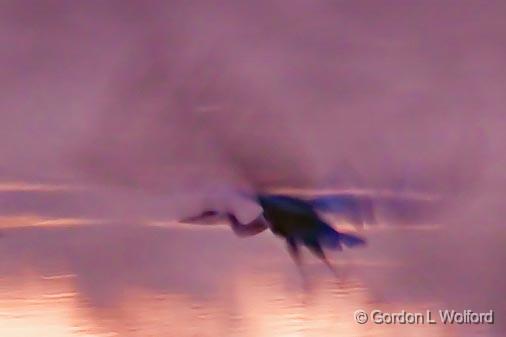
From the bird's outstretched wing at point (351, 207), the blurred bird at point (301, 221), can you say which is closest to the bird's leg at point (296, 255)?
the blurred bird at point (301, 221)

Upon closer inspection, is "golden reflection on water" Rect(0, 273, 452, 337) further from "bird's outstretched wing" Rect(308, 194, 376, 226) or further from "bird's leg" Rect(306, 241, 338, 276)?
A: "bird's outstretched wing" Rect(308, 194, 376, 226)

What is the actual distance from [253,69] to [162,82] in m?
0.21

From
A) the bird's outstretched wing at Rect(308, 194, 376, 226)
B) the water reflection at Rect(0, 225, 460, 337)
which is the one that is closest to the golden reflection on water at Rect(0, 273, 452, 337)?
the water reflection at Rect(0, 225, 460, 337)

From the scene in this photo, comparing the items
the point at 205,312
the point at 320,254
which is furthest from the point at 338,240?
the point at 205,312

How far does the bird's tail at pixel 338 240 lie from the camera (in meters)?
1.61

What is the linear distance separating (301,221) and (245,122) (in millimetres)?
253

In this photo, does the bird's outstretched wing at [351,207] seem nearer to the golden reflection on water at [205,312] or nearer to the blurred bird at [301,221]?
the blurred bird at [301,221]

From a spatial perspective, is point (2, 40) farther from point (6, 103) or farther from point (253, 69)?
point (253, 69)

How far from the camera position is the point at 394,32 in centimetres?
166

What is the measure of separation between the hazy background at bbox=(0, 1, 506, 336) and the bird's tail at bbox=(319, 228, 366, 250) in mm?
30

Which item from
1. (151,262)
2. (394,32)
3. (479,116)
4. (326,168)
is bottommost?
(151,262)

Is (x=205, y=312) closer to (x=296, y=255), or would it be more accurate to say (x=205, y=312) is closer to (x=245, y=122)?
(x=296, y=255)

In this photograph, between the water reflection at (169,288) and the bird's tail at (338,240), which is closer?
the water reflection at (169,288)

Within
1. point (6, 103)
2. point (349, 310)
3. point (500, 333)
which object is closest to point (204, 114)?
point (6, 103)
